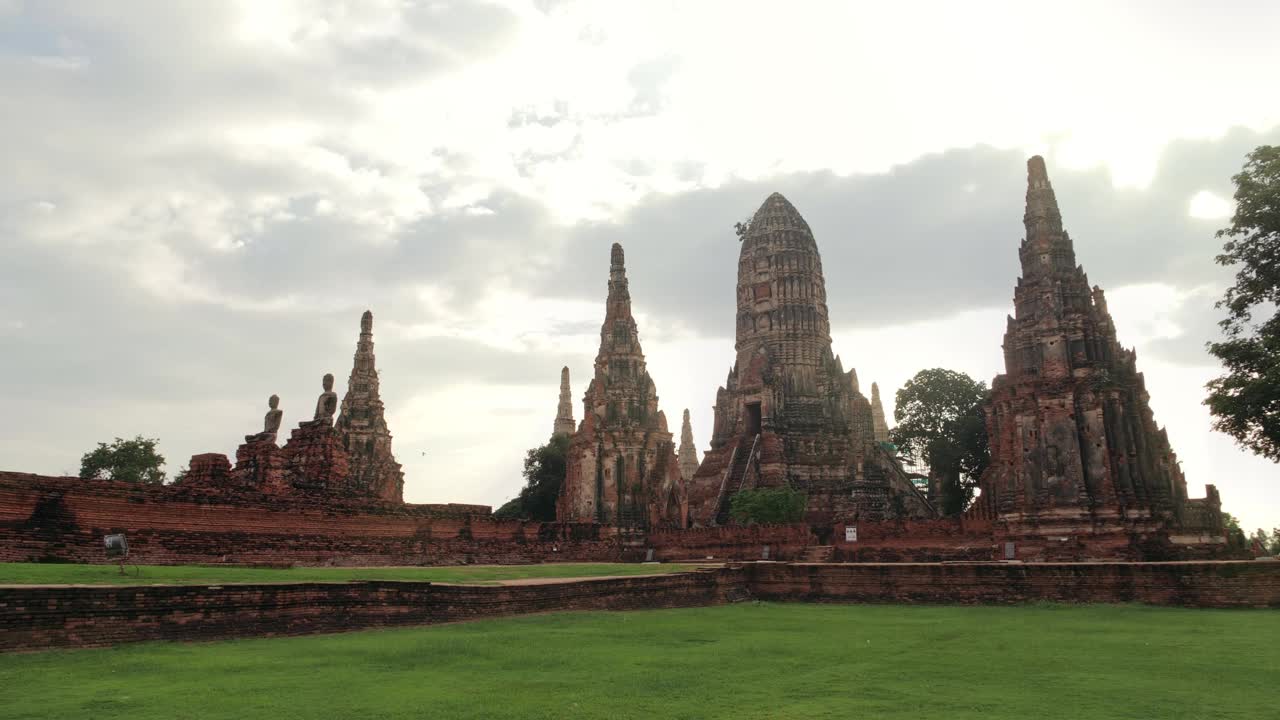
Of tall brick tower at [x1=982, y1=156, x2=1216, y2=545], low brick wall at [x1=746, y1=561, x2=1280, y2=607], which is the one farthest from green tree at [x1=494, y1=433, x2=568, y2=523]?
low brick wall at [x1=746, y1=561, x2=1280, y2=607]

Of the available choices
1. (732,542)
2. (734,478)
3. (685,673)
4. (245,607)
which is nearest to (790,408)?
(734,478)

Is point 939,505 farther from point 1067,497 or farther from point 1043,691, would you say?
point 1043,691

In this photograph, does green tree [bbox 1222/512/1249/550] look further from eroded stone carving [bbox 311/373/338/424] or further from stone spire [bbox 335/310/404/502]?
stone spire [bbox 335/310/404/502]

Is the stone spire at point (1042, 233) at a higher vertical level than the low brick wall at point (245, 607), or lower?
higher

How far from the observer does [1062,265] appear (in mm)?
27656

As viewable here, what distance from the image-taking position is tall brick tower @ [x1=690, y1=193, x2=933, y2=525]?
4038 centimetres

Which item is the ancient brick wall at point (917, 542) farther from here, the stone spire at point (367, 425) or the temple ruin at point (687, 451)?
the temple ruin at point (687, 451)

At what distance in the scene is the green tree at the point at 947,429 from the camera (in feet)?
140

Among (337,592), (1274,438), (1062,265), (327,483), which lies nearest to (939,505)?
(1062,265)

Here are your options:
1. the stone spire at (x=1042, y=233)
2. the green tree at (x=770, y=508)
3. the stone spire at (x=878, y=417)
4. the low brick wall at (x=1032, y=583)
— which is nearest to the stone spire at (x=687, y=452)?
the stone spire at (x=878, y=417)

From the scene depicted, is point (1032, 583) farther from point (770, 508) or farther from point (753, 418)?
point (753, 418)

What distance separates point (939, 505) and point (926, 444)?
4.39 metres

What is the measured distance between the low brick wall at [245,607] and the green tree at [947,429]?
3368 cm

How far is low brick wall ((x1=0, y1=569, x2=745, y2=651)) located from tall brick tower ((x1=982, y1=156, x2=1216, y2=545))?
1720 cm
